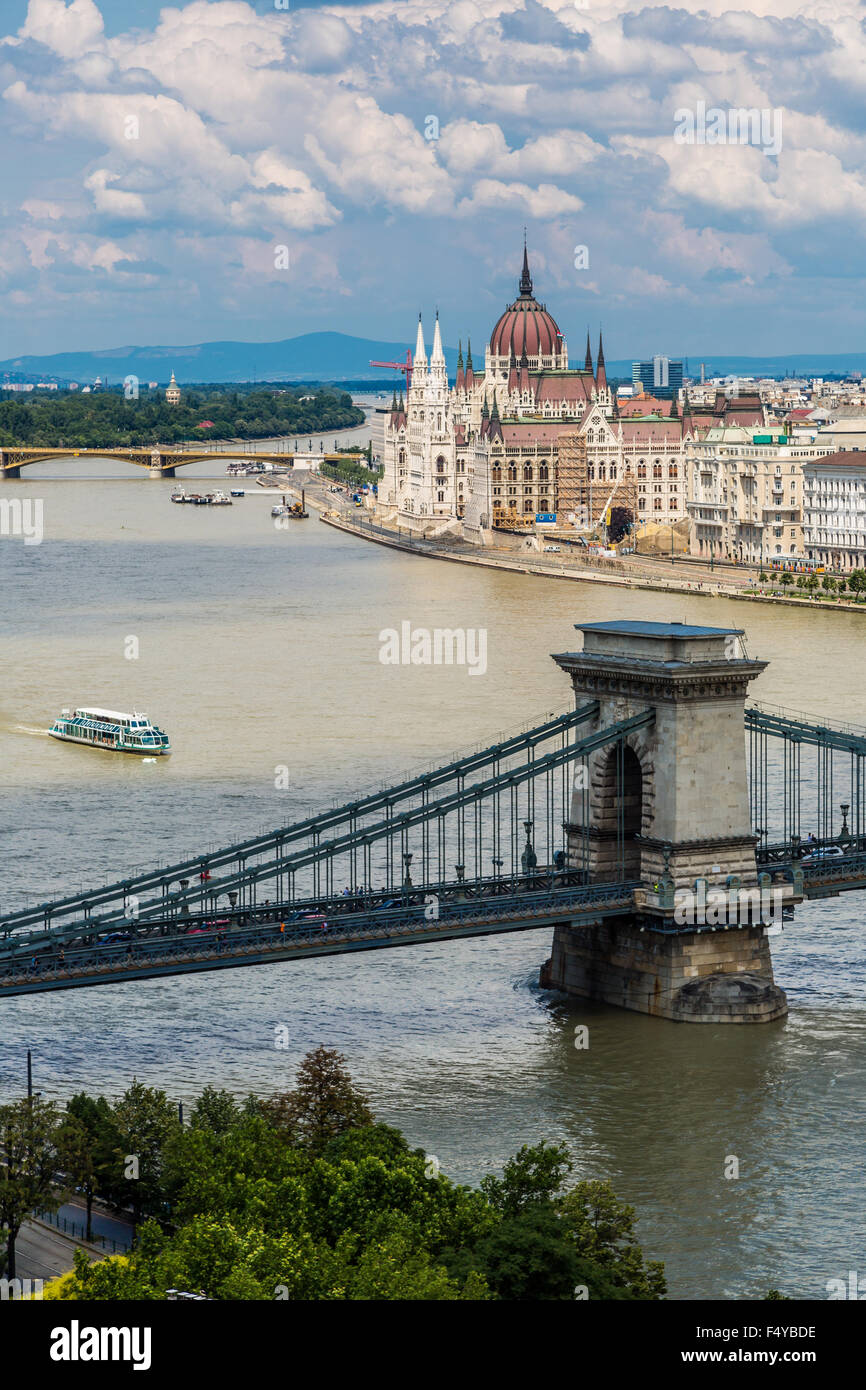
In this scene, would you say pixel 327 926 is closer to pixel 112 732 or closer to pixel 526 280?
pixel 112 732

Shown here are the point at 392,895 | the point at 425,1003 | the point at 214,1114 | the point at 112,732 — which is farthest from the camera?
the point at 112,732

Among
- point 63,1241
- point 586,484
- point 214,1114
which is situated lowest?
point 63,1241

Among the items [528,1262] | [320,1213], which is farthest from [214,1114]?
[528,1262]

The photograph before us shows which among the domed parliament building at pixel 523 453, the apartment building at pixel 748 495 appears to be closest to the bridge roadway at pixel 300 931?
the apartment building at pixel 748 495

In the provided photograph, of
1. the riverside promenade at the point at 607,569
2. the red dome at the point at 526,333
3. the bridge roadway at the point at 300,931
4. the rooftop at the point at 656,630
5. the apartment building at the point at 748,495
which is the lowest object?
the bridge roadway at the point at 300,931

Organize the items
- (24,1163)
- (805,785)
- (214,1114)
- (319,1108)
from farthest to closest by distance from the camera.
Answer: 1. (805,785)
2. (214,1114)
3. (319,1108)
4. (24,1163)

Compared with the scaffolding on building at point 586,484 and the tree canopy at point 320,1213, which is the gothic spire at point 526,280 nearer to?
the scaffolding on building at point 586,484
